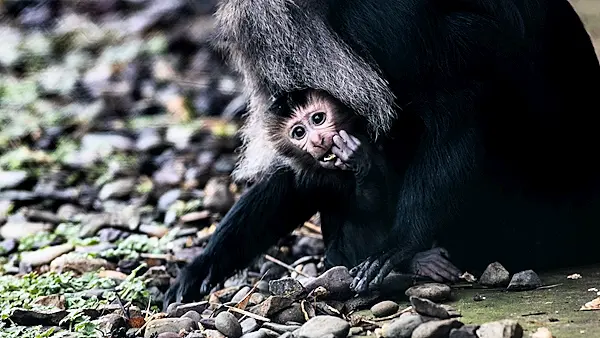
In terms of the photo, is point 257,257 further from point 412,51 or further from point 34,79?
point 34,79

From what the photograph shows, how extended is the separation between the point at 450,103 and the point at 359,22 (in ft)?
1.56

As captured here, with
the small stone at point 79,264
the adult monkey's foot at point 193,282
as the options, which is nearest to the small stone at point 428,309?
the adult monkey's foot at point 193,282

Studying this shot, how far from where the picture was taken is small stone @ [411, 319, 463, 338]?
2891 millimetres

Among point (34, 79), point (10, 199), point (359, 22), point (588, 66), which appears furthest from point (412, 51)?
point (34, 79)

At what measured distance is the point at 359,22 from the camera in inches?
153

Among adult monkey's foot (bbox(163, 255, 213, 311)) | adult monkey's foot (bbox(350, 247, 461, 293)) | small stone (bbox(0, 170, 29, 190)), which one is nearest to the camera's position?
adult monkey's foot (bbox(350, 247, 461, 293))

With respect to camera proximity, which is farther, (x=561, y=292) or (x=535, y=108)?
(x=535, y=108)

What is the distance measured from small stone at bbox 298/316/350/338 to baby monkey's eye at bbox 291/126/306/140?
44.2 inches

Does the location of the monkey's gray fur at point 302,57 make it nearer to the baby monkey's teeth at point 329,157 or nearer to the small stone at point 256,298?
the baby monkey's teeth at point 329,157

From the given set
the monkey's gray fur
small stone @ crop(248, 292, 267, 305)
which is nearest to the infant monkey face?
the monkey's gray fur

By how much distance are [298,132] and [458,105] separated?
708 millimetres

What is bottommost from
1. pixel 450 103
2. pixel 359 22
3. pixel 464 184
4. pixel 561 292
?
pixel 561 292

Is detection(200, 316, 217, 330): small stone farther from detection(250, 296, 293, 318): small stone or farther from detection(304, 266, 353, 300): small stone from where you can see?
detection(304, 266, 353, 300): small stone

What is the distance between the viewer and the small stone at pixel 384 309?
3424 millimetres
